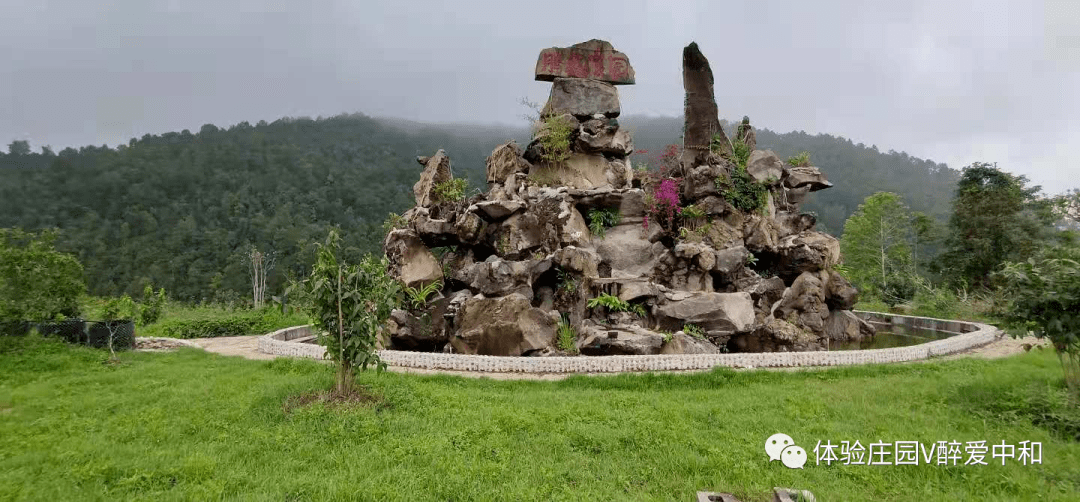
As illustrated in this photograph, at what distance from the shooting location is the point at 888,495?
445cm

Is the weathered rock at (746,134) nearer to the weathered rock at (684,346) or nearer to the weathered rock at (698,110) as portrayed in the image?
the weathered rock at (698,110)

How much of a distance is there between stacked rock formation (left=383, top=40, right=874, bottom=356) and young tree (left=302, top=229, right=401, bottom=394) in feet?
14.9


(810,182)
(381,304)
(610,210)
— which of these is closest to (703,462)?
(381,304)

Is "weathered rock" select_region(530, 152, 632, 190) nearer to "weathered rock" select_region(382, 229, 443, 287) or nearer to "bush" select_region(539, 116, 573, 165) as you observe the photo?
"bush" select_region(539, 116, 573, 165)

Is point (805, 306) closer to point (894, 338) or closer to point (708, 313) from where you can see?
point (708, 313)

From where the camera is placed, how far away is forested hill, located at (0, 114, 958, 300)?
45.2 m

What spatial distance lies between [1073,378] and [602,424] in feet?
20.5

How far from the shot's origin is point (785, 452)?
5070 mm

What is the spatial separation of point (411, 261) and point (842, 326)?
13366 millimetres

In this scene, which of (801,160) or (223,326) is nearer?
(801,160)

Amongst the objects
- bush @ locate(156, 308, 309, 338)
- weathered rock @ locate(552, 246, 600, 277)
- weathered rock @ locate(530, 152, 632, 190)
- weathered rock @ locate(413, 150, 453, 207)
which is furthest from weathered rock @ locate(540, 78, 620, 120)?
bush @ locate(156, 308, 309, 338)

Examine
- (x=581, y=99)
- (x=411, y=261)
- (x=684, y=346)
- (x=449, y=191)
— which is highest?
(x=581, y=99)

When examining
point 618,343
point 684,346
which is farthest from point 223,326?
point 684,346

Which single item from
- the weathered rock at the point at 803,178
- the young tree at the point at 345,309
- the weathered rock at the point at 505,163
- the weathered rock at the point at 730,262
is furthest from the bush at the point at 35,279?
the weathered rock at the point at 803,178
